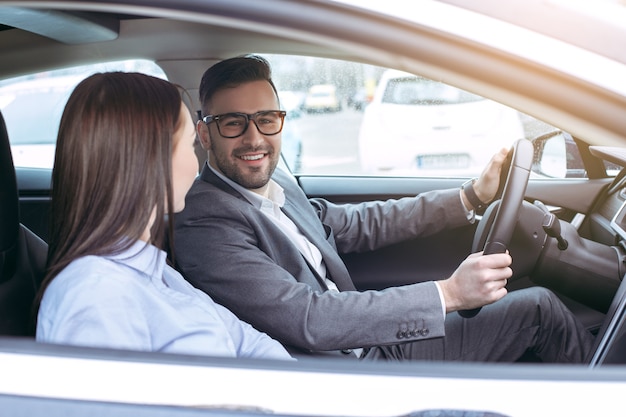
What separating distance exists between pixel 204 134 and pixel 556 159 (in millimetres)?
1579

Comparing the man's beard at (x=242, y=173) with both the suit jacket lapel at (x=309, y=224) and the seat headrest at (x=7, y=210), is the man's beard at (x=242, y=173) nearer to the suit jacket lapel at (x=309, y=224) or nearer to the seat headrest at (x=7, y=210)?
the suit jacket lapel at (x=309, y=224)

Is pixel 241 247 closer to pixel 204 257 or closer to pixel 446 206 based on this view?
pixel 204 257

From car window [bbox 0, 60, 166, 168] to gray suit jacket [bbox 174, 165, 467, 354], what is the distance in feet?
2.86

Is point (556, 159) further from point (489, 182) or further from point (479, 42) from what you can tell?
point (479, 42)

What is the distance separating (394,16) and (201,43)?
1.78 metres

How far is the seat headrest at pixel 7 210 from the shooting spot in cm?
158

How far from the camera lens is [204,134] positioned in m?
2.23

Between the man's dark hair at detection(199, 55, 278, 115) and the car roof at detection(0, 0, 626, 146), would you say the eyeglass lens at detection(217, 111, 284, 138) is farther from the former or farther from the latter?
the car roof at detection(0, 0, 626, 146)

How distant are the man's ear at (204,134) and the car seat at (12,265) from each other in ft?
2.12

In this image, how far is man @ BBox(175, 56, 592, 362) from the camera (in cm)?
178

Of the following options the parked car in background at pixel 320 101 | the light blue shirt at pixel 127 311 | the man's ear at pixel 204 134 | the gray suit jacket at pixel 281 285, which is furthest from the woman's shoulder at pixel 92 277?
the parked car in background at pixel 320 101

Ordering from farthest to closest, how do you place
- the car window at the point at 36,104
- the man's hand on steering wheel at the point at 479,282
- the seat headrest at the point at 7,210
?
1. the car window at the point at 36,104
2. the man's hand on steering wheel at the point at 479,282
3. the seat headrest at the point at 7,210

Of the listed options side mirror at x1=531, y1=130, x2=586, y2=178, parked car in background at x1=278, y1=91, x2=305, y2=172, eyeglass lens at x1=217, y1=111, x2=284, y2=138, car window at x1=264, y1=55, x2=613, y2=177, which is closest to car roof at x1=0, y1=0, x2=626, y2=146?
eyeglass lens at x1=217, y1=111, x2=284, y2=138

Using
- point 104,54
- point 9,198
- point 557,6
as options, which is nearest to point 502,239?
point 557,6
